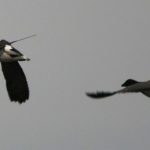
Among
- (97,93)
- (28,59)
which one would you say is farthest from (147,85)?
(28,59)

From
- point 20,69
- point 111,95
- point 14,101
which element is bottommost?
point 111,95

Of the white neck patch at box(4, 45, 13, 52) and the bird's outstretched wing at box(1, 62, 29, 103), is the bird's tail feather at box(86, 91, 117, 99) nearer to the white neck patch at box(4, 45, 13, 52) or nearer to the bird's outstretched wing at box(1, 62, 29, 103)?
the white neck patch at box(4, 45, 13, 52)

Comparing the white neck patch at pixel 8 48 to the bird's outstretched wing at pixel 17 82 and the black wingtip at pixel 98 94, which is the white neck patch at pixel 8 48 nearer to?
the bird's outstretched wing at pixel 17 82

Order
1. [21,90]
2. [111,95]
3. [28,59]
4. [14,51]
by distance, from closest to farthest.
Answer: [111,95] → [28,59] → [14,51] → [21,90]

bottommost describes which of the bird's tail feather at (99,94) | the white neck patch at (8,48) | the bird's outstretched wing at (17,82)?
the bird's tail feather at (99,94)

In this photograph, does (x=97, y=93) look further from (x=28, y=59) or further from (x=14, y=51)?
(x=14, y=51)

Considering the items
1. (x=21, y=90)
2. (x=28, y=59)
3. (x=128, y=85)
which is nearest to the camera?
(x=128, y=85)

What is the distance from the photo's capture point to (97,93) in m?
8.94

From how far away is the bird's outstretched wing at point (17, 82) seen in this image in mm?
16750

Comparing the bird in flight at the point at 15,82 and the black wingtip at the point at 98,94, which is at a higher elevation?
the bird in flight at the point at 15,82

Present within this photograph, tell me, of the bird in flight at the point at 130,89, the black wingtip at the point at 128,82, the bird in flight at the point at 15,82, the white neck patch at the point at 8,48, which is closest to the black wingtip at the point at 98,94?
the bird in flight at the point at 130,89

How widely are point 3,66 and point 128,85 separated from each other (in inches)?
311

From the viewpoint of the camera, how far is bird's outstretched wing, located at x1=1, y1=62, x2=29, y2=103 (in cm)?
1675

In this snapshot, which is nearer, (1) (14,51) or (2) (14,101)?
(1) (14,51)
